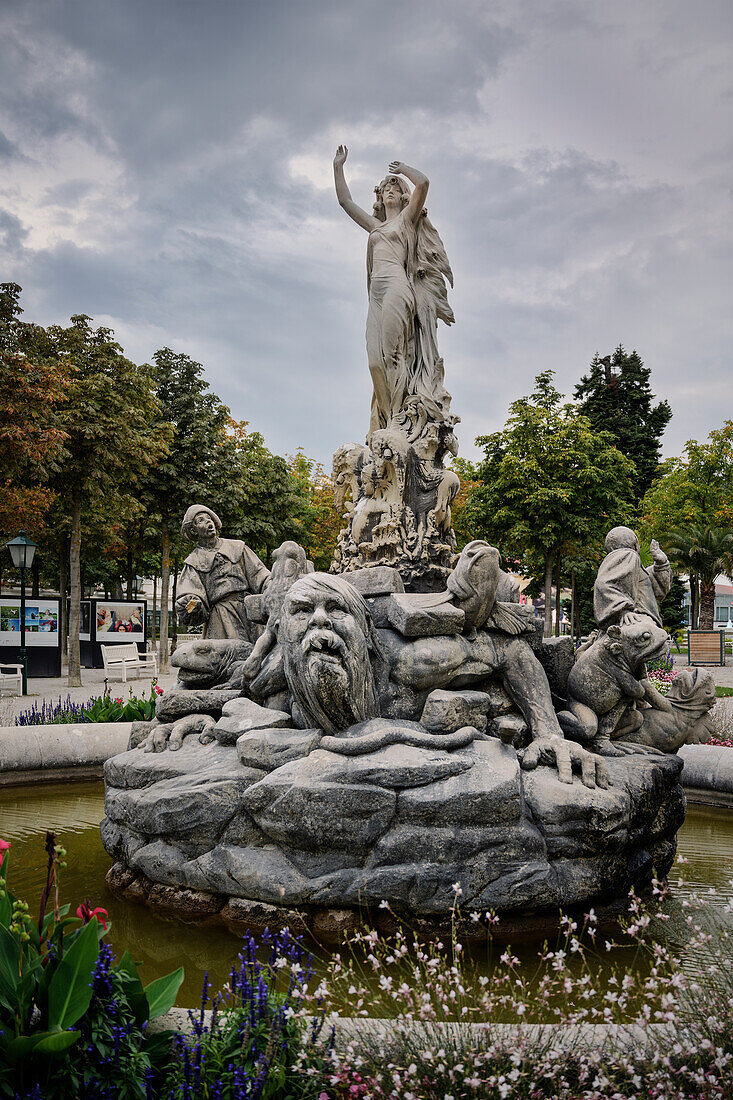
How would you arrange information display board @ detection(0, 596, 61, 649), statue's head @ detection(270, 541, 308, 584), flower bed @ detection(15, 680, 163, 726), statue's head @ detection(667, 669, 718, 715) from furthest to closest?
1. information display board @ detection(0, 596, 61, 649)
2. flower bed @ detection(15, 680, 163, 726)
3. statue's head @ detection(270, 541, 308, 584)
4. statue's head @ detection(667, 669, 718, 715)

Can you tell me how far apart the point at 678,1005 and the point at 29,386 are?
50.4 ft

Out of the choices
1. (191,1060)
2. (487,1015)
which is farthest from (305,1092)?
(487,1015)

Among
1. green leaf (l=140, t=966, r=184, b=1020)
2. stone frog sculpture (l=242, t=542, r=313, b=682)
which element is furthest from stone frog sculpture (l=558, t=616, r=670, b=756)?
green leaf (l=140, t=966, r=184, b=1020)

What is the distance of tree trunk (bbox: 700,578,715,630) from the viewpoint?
36.4 meters

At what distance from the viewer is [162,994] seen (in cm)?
275

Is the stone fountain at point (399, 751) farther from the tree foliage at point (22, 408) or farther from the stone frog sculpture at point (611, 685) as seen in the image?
the tree foliage at point (22, 408)

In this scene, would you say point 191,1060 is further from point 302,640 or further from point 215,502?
point 215,502

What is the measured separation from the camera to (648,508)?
3716 centimetres

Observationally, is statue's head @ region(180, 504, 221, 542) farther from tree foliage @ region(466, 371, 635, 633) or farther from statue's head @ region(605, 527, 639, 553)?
tree foliage @ region(466, 371, 635, 633)

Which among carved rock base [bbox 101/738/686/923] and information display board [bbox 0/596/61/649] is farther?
information display board [bbox 0/596/61/649]

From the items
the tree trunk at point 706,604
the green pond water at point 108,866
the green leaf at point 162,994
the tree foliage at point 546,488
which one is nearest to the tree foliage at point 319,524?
the tree foliage at point 546,488

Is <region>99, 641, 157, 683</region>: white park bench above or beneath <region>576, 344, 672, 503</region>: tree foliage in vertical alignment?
beneath

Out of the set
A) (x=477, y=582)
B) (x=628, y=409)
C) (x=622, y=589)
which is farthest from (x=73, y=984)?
(x=628, y=409)

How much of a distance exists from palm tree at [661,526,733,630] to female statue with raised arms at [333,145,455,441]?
97.7 feet
